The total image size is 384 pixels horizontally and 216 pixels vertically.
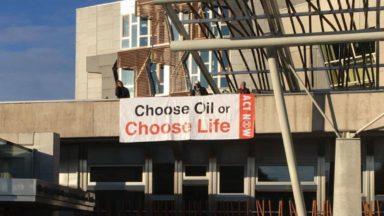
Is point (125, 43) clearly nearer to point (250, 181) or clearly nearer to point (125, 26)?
point (125, 26)

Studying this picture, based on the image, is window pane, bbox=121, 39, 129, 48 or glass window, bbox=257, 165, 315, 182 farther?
window pane, bbox=121, 39, 129, 48

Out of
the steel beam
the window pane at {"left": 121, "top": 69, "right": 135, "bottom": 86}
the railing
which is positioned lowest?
the railing

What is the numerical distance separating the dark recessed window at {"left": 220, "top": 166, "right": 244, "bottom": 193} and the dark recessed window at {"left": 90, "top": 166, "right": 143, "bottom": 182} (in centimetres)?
262

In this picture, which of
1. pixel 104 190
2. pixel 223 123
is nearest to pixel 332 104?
pixel 223 123

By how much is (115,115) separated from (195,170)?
309cm

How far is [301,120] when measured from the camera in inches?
1100

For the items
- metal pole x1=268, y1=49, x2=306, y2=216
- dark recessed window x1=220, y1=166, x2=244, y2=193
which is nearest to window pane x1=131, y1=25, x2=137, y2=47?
dark recessed window x1=220, y1=166, x2=244, y2=193

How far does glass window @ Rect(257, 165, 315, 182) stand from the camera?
95.4 feet

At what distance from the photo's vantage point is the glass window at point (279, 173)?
29.1 meters

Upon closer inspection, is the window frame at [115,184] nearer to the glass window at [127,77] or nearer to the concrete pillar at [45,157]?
the concrete pillar at [45,157]

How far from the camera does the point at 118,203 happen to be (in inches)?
1190

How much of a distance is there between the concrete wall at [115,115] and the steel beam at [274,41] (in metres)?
4.10

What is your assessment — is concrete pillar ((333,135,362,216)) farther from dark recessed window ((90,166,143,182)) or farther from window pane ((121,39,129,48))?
window pane ((121,39,129,48))

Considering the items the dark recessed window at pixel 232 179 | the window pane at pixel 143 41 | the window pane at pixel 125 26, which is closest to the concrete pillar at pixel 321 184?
the dark recessed window at pixel 232 179
